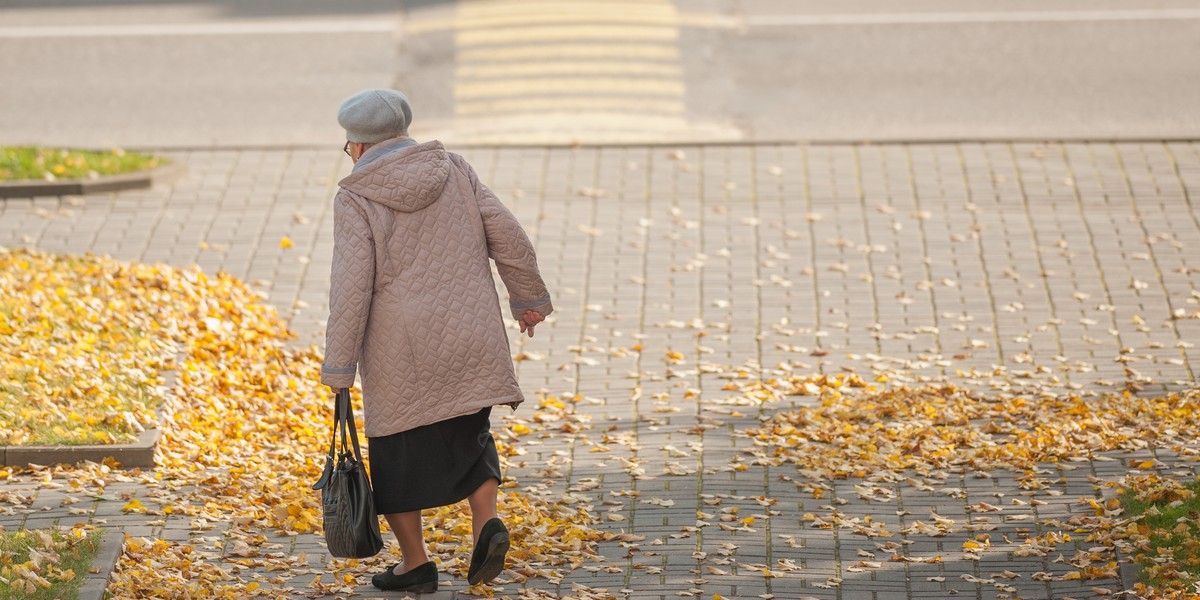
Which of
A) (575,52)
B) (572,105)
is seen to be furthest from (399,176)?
(575,52)

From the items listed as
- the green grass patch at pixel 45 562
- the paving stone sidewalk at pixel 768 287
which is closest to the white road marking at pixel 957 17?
the paving stone sidewalk at pixel 768 287

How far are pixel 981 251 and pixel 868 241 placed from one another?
721 millimetres

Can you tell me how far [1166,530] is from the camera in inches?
234

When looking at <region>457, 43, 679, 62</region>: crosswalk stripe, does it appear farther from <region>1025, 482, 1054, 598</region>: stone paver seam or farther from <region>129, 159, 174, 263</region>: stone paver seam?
<region>1025, 482, 1054, 598</region>: stone paver seam

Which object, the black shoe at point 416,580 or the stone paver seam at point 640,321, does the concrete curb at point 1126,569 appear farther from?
the black shoe at point 416,580

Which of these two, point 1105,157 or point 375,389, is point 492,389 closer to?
point 375,389

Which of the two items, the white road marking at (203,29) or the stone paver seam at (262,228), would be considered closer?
the stone paver seam at (262,228)

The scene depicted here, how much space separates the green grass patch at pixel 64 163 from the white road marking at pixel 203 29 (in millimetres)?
3826

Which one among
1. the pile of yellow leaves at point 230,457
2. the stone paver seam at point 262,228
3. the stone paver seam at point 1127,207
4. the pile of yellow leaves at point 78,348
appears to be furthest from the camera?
the stone paver seam at point 262,228

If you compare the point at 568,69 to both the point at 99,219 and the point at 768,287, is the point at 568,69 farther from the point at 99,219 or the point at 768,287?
the point at 768,287

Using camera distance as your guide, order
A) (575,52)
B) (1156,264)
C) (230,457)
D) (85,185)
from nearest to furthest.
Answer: (230,457)
(1156,264)
(85,185)
(575,52)

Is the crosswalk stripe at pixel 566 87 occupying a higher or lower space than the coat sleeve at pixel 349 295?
higher

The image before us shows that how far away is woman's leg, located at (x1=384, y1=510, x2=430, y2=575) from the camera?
573 centimetres

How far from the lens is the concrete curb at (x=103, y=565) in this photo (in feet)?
17.7
